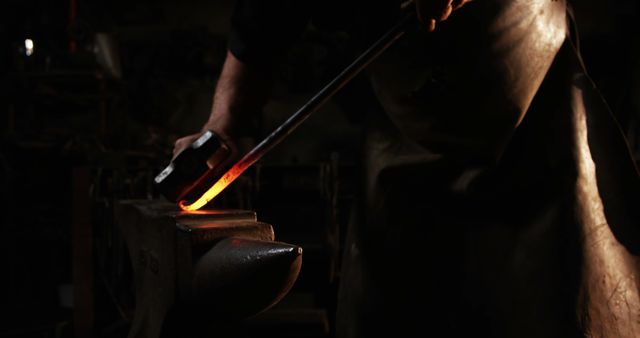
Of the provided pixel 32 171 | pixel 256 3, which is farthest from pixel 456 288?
pixel 32 171

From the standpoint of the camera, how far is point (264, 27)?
1443 mm

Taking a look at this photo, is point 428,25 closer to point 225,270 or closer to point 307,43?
point 225,270

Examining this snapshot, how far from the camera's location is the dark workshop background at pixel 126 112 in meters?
4.17

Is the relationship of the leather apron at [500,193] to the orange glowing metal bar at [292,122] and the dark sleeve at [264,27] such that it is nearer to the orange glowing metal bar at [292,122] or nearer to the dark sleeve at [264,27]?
the orange glowing metal bar at [292,122]

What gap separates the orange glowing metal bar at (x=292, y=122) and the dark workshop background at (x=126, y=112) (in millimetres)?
2015

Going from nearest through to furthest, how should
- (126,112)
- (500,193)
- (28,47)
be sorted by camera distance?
(500,193)
(28,47)
(126,112)

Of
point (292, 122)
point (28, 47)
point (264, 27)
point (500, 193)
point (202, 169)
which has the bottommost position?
point (500, 193)

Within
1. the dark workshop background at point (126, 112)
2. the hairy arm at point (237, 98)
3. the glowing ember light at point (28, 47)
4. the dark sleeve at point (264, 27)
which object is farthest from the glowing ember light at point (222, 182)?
the glowing ember light at point (28, 47)

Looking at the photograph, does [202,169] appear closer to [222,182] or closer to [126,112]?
[222,182]

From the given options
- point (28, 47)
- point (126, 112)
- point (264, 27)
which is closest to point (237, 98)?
point (264, 27)

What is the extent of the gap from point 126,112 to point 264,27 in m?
5.61

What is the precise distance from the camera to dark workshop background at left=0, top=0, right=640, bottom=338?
4.17 m

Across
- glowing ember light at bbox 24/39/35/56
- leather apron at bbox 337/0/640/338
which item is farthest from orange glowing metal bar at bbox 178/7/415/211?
glowing ember light at bbox 24/39/35/56

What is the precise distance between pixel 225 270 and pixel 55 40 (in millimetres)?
7356
